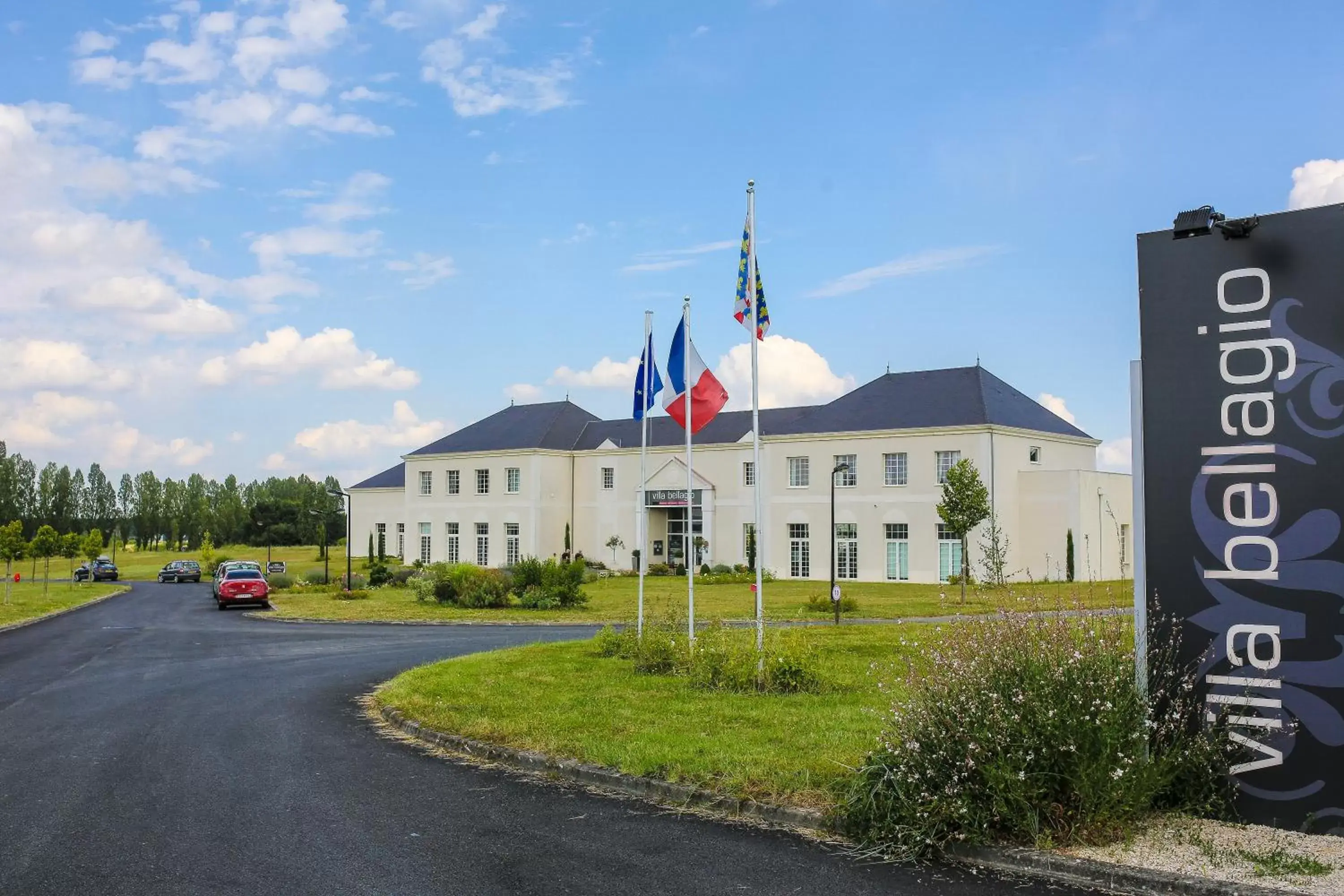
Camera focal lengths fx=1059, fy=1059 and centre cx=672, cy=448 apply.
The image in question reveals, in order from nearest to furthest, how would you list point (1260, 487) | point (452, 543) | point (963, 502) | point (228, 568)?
point (1260, 487)
point (963, 502)
point (228, 568)
point (452, 543)

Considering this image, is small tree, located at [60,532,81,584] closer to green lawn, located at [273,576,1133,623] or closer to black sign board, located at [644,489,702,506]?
green lawn, located at [273,576,1133,623]

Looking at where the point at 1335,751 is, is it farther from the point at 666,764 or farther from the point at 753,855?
the point at 666,764

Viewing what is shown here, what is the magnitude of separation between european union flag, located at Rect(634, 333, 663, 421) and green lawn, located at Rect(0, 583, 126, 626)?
21729mm

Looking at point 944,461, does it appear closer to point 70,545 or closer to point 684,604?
point 684,604

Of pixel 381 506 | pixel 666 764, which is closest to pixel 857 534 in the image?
pixel 381 506

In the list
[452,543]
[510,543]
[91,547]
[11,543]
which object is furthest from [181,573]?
[11,543]

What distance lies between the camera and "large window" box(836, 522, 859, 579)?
49.6 meters

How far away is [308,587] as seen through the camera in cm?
4706

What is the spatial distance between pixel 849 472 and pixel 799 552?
15.6 feet

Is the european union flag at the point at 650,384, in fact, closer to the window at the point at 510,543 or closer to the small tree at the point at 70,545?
the window at the point at 510,543

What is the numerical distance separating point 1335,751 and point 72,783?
9.74 meters

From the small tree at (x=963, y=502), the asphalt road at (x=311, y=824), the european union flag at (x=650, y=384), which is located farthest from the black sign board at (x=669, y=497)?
the asphalt road at (x=311, y=824)

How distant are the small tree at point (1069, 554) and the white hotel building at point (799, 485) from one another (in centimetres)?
26

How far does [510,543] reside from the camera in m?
62.1
